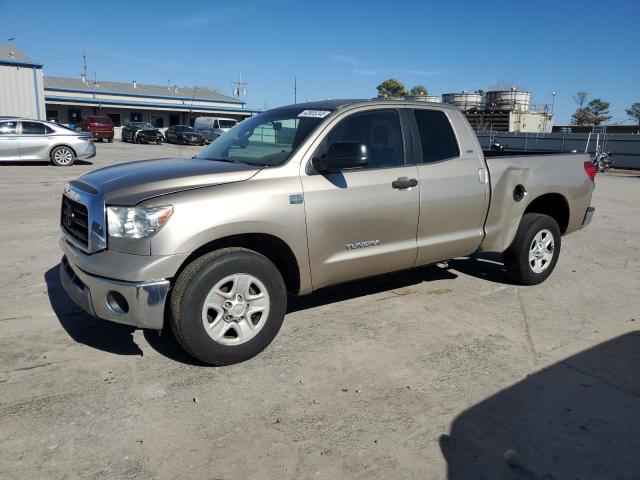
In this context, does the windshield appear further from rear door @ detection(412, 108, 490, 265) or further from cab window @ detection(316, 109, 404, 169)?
rear door @ detection(412, 108, 490, 265)

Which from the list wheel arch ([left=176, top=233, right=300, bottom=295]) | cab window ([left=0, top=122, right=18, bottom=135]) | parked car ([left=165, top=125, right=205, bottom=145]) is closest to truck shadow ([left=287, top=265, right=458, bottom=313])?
wheel arch ([left=176, top=233, right=300, bottom=295])

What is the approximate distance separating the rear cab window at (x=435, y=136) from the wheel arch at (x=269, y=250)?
1.57 metres

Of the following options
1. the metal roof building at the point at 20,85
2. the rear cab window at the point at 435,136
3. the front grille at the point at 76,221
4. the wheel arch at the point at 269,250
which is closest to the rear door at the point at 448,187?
the rear cab window at the point at 435,136

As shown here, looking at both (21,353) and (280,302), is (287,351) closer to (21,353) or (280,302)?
(280,302)

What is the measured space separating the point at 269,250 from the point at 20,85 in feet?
112

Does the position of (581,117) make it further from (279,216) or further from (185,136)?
(279,216)

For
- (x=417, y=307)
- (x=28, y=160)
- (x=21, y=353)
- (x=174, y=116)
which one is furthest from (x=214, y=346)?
(x=174, y=116)

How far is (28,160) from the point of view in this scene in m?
16.7

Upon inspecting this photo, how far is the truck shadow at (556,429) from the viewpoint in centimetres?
274

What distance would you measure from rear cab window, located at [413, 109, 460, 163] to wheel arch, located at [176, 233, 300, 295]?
5.15ft

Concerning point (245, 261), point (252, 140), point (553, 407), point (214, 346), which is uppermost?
point (252, 140)

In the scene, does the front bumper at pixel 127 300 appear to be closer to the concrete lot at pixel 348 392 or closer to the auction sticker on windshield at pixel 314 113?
the concrete lot at pixel 348 392

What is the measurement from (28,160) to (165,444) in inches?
648

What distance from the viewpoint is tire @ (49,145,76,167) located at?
55.5 feet
